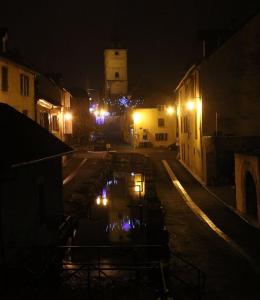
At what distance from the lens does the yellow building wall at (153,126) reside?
2534 inches

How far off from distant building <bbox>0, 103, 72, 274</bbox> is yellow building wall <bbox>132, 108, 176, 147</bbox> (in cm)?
4812

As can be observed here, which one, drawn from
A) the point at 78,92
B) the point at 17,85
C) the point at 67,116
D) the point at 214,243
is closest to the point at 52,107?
the point at 67,116

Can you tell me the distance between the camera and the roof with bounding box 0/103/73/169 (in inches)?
429

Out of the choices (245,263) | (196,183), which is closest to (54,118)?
(196,183)

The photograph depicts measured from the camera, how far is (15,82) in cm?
2986

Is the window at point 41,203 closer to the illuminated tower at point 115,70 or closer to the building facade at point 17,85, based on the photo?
the building facade at point 17,85

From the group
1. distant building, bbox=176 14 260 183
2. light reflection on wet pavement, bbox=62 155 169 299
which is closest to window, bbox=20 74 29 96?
light reflection on wet pavement, bbox=62 155 169 299

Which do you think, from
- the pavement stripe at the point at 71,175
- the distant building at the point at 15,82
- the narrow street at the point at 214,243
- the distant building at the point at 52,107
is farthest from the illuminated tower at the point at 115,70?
the narrow street at the point at 214,243

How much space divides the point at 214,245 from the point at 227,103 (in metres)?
18.4

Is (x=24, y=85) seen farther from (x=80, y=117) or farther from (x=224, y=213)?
(x=80, y=117)

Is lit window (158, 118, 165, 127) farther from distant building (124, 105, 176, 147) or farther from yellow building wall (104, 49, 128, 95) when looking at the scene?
yellow building wall (104, 49, 128, 95)

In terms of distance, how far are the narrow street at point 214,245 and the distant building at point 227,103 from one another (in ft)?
9.72

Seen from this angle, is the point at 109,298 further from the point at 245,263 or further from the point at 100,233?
the point at 100,233

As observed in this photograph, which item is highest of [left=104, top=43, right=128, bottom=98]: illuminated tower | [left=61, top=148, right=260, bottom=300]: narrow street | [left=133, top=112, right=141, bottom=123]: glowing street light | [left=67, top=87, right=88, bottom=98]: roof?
[left=104, top=43, right=128, bottom=98]: illuminated tower
